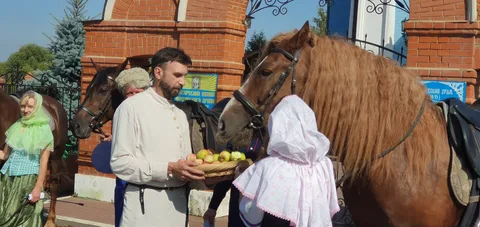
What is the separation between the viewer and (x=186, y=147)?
12.5ft

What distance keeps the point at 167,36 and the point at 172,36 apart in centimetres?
9

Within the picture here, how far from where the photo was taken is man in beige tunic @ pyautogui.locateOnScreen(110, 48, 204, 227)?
344cm

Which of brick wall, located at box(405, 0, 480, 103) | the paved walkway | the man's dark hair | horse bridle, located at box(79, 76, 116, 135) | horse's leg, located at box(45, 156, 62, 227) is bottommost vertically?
the paved walkway

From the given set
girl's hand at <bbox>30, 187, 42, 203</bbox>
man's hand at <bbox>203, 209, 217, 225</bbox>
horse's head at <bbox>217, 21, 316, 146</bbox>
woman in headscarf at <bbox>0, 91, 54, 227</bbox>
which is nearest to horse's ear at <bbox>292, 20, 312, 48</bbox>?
horse's head at <bbox>217, 21, 316, 146</bbox>

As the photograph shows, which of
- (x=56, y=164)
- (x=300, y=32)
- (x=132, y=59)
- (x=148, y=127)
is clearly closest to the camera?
(x=300, y=32)

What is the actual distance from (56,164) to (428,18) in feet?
17.5

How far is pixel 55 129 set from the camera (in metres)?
8.58

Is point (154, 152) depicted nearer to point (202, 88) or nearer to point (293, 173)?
point (293, 173)

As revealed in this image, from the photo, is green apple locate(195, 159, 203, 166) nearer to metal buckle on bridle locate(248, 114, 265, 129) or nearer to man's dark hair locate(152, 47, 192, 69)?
metal buckle on bridle locate(248, 114, 265, 129)

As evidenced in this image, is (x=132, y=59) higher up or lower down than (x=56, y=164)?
higher up

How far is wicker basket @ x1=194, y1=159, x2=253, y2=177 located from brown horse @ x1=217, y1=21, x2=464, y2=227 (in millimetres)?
147

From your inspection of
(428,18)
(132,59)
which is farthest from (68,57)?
(428,18)

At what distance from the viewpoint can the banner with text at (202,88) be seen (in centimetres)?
848

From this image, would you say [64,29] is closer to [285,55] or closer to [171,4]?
[171,4]
